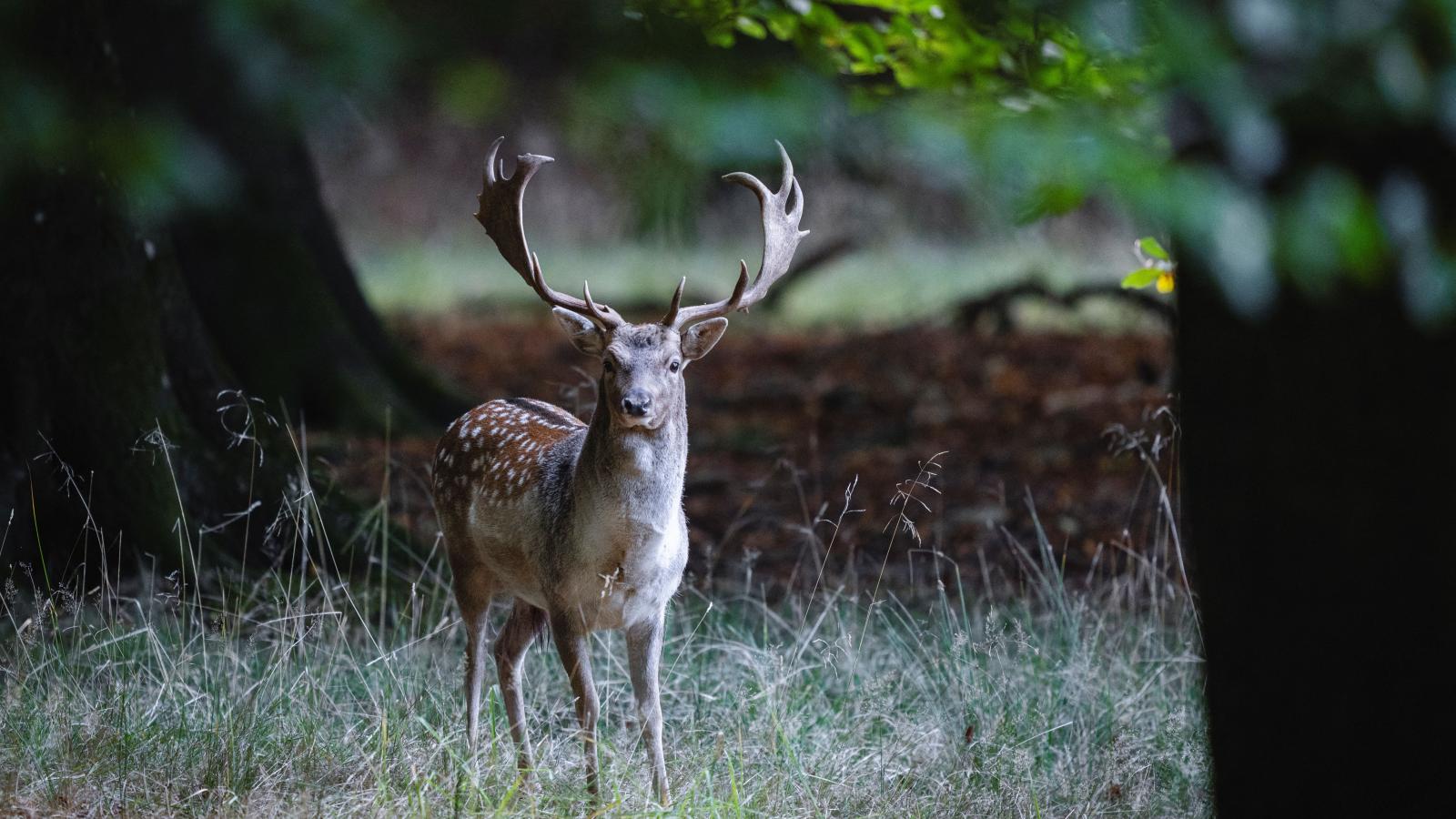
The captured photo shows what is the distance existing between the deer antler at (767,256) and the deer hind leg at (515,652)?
1.04m

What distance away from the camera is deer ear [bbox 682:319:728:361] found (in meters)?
4.07

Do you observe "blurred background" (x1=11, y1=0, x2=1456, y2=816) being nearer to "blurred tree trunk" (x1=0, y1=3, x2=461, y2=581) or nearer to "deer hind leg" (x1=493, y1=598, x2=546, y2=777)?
"blurred tree trunk" (x1=0, y1=3, x2=461, y2=581)

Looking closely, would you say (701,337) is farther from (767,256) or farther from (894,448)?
(894,448)

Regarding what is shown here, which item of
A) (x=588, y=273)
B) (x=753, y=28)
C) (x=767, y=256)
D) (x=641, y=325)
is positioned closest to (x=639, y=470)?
(x=641, y=325)

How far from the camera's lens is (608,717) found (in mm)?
4504

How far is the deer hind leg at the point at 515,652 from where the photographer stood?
4.44 metres

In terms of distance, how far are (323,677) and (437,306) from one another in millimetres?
10892

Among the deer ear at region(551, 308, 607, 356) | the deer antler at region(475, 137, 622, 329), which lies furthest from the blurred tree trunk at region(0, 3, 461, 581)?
the deer ear at region(551, 308, 607, 356)

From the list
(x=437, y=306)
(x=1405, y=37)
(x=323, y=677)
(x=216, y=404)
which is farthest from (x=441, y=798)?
(x=437, y=306)

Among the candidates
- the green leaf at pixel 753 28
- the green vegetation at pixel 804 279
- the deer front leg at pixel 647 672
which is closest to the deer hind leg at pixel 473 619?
the deer front leg at pixel 647 672

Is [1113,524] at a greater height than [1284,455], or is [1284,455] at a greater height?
[1284,455]

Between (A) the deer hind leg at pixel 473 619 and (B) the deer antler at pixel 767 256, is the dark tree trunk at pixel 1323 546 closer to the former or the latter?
(B) the deer antler at pixel 767 256

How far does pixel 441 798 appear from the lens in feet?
12.1

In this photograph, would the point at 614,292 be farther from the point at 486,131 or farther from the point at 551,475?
the point at 551,475
